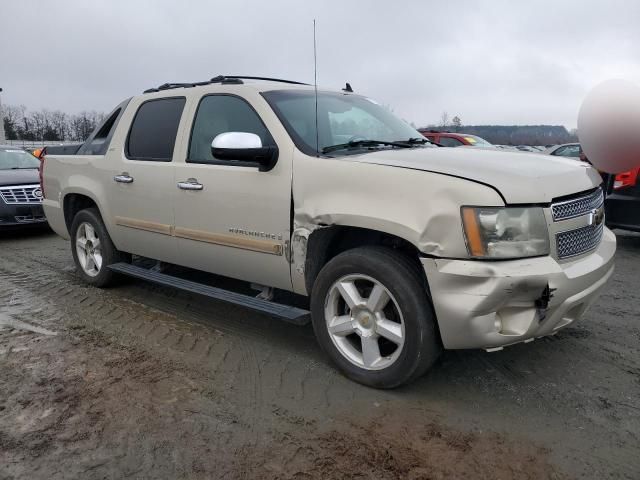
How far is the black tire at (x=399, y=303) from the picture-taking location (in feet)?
9.53

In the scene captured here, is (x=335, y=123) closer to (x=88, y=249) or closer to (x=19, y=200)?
(x=88, y=249)

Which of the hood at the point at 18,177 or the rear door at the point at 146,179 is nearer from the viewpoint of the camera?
the rear door at the point at 146,179

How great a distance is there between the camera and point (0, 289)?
542 centimetres

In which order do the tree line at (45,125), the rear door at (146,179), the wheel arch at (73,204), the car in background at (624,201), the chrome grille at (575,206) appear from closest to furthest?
the chrome grille at (575,206), the rear door at (146,179), the wheel arch at (73,204), the car in background at (624,201), the tree line at (45,125)

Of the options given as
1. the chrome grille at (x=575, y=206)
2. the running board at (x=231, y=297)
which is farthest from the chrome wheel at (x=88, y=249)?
the chrome grille at (x=575, y=206)

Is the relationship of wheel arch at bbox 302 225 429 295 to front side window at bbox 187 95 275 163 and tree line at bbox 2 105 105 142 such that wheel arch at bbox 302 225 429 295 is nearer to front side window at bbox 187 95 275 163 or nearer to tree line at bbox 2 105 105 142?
front side window at bbox 187 95 275 163

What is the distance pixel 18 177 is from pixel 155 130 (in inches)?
206

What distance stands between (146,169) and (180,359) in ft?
5.50

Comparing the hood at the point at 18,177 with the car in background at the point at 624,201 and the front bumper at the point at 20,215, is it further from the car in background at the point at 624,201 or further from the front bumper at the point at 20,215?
the car in background at the point at 624,201

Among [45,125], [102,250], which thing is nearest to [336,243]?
[102,250]

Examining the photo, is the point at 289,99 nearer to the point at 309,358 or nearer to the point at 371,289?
Result: the point at 371,289

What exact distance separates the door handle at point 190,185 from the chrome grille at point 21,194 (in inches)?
203

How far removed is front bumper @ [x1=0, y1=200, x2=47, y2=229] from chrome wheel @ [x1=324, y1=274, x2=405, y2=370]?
666 cm

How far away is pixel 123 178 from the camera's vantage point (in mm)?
4656
